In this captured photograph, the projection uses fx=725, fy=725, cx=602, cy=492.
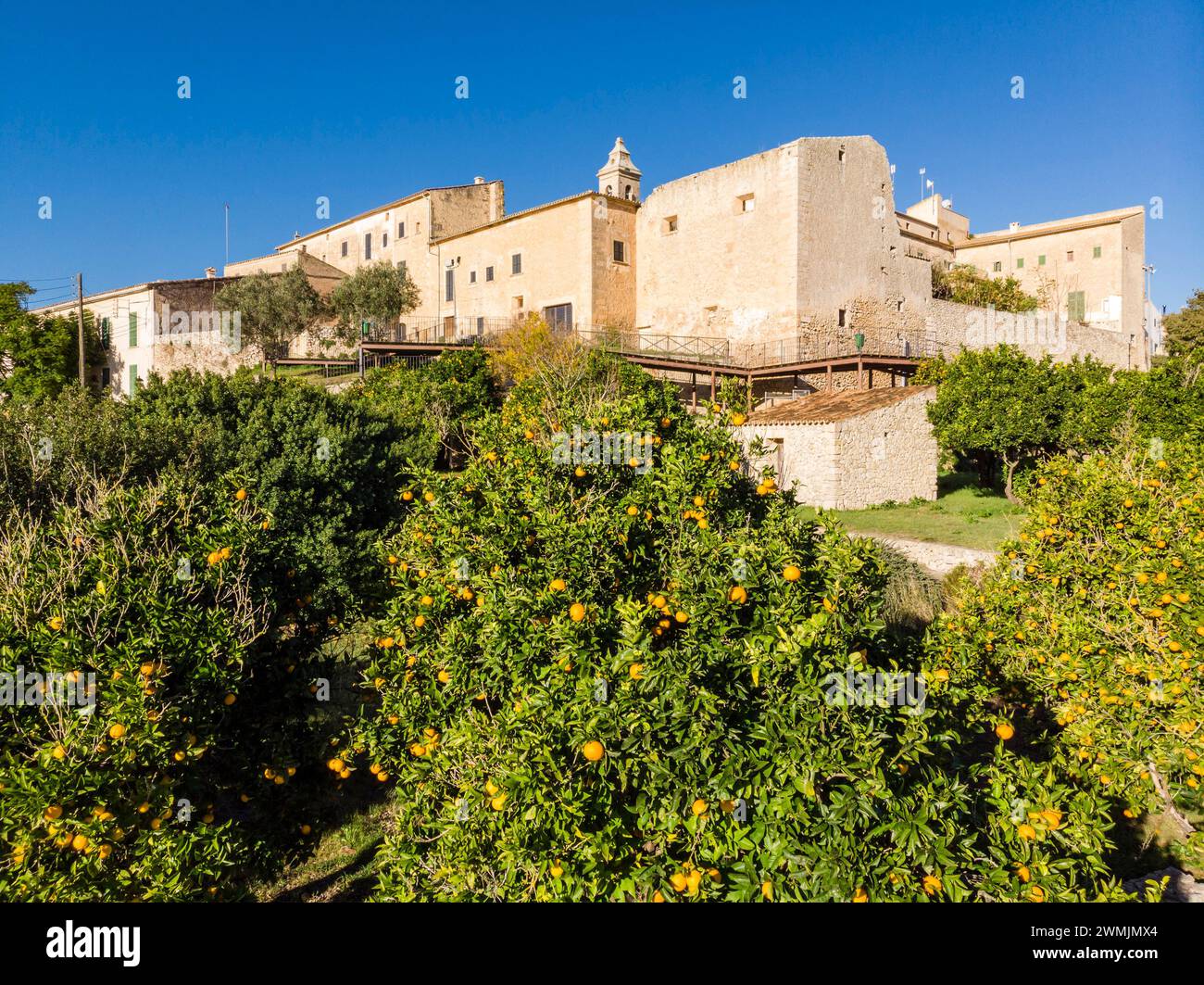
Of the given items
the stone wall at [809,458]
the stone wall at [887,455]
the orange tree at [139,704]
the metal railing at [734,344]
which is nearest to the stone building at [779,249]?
the metal railing at [734,344]

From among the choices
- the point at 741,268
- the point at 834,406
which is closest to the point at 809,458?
the point at 834,406

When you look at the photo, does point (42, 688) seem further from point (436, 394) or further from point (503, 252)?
point (503, 252)

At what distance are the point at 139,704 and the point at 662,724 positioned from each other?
2.88 meters

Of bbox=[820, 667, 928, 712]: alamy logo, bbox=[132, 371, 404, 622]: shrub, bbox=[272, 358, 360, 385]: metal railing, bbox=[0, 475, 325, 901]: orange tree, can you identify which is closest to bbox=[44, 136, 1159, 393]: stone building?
bbox=[272, 358, 360, 385]: metal railing

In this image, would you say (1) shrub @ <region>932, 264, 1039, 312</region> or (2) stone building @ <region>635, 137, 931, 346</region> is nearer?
(2) stone building @ <region>635, 137, 931, 346</region>

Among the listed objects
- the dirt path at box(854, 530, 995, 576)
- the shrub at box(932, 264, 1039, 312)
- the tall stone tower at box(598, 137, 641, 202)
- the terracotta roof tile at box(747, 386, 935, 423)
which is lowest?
the dirt path at box(854, 530, 995, 576)

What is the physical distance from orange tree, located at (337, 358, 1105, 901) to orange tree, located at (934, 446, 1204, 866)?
1652 mm

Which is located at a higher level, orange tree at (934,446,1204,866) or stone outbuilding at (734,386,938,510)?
stone outbuilding at (734,386,938,510)

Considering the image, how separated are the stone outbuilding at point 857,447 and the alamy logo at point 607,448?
1747 centimetres

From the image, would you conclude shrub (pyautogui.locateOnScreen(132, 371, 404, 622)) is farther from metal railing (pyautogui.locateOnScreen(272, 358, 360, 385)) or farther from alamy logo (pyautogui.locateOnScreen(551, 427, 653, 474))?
metal railing (pyautogui.locateOnScreen(272, 358, 360, 385))

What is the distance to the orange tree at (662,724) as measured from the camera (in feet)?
10.6

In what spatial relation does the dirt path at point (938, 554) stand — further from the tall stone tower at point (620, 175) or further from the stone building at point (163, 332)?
the stone building at point (163, 332)
